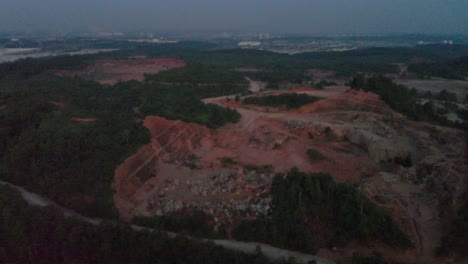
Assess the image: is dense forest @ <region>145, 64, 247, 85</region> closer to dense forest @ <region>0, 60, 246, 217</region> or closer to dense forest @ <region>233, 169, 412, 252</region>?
dense forest @ <region>0, 60, 246, 217</region>

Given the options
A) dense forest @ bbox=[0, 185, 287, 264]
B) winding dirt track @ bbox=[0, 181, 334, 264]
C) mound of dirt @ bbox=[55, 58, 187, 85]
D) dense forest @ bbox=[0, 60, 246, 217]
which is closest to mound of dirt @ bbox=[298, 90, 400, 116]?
dense forest @ bbox=[0, 60, 246, 217]

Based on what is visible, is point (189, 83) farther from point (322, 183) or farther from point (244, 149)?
point (322, 183)

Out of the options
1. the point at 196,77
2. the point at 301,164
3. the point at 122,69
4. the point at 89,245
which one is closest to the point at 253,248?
the point at 89,245

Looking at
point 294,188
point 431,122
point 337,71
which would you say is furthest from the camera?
point 337,71

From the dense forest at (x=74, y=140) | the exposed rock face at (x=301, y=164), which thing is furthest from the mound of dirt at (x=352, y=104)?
the dense forest at (x=74, y=140)

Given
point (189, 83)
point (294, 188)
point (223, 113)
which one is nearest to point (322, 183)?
point (294, 188)

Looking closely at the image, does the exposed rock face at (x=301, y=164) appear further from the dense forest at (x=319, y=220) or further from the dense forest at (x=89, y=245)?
the dense forest at (x=89, y=245)

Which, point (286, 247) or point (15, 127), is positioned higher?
point (15, 127)
